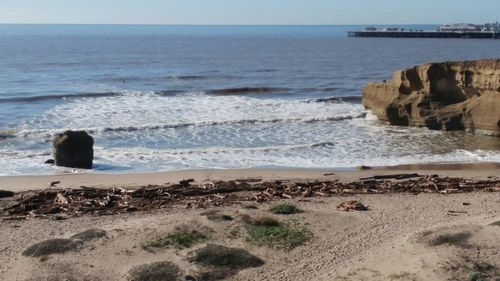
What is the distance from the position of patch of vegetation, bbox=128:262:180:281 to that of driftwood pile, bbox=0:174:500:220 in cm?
290

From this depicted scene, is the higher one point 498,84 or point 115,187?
point 498,84

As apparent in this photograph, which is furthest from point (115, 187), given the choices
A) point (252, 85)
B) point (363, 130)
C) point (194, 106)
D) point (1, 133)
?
point (252, 85)

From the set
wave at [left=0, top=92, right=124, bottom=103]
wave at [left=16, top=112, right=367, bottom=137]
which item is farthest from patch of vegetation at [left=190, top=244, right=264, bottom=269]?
wave at [left=0, top=92, right=124, bottom=103]

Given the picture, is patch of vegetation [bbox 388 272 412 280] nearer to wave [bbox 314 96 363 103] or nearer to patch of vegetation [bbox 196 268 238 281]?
patch of vegetation [bbox 196 268 238 281]

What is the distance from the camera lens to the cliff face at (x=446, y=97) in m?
22.2

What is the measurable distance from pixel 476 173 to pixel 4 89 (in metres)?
29.3

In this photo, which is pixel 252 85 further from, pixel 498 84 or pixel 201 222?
pixel 201 222

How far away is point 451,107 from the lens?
77.6ft

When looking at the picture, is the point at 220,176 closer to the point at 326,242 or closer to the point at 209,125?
the point at 326,242

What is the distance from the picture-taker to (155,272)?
27.4 feet

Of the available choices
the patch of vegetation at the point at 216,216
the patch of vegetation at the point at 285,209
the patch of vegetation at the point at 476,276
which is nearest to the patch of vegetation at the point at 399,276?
the patch of vegetation at the point at 476,276

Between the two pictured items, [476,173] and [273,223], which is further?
[476,173]

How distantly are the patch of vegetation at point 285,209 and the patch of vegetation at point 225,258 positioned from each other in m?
1.88

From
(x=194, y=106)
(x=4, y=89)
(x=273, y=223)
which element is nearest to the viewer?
(x=273, y=223)
